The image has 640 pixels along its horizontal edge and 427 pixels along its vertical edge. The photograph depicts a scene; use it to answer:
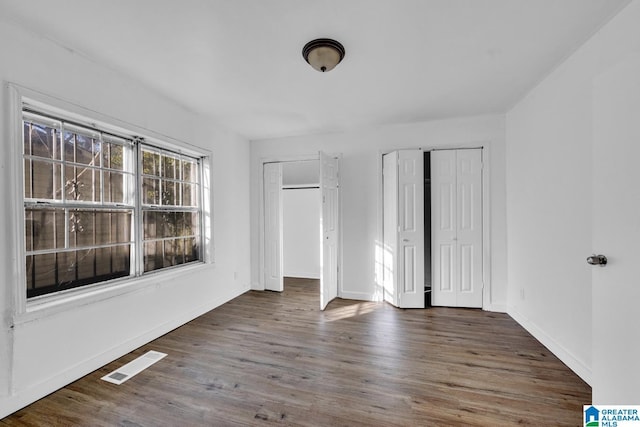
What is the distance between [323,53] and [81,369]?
3.07 metres

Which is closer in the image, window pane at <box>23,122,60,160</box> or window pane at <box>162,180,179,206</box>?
window pane at <box>23,122,60,160</box>

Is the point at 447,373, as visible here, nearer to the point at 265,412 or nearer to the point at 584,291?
the point at 584,291

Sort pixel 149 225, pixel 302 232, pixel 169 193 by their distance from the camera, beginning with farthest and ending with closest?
1. pixel 302 232
2. pixel 169 193
3. pixel 149 225

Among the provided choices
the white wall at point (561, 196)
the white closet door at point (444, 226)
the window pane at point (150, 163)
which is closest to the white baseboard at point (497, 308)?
the white wall at point (561, 196)

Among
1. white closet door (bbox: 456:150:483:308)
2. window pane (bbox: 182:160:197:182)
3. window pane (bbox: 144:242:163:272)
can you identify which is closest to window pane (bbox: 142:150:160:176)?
window pane (bbox: 182:160:197:182)

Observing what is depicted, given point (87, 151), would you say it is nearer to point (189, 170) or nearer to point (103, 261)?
point (103, 261)

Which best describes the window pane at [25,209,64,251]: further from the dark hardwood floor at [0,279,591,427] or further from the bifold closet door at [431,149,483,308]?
the bifold closet door at [431,149,483,308]

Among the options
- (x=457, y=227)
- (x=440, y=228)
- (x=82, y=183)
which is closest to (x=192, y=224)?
(x=82, y=183)

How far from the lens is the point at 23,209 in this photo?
6.03ft

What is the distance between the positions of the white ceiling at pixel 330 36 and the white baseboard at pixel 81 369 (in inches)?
96.4

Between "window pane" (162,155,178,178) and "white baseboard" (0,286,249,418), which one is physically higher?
"window pane" (162,155,178,178)

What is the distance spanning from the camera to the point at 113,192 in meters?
2.57

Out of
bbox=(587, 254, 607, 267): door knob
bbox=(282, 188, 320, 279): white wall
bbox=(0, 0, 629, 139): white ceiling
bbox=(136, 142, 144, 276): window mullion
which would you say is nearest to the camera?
bbox=(587, 254, 607, 267): door knob

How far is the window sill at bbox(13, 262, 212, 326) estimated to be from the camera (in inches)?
74.0
